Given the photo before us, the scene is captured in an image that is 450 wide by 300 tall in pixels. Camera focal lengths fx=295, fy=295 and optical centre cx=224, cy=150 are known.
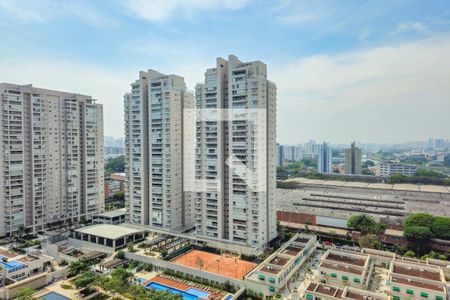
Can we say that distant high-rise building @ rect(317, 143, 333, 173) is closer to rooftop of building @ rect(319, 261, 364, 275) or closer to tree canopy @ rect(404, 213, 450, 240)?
tree canopy @ rect(404, 213, 450, 240)

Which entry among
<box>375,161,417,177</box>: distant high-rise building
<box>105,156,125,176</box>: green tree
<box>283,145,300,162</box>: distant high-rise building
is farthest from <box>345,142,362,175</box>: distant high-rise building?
<box>105,156,125,176</box>: green tree

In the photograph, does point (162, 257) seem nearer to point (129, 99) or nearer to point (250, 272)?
point (250, 272)

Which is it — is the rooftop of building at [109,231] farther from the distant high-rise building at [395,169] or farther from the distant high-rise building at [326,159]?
the distant high-rise building at [326,159]

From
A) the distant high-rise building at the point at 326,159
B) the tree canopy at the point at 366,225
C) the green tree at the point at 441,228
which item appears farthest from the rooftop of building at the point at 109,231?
the distant high-rise building at the point at 326,159

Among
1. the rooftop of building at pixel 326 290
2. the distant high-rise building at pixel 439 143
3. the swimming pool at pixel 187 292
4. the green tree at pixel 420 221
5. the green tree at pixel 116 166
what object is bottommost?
the swimming pool at pixel 187 292

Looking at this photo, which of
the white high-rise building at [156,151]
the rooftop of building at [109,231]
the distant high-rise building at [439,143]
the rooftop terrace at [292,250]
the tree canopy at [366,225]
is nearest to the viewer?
the rooftop terrace at [292,250]

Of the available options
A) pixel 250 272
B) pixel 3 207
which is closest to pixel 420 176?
pixel 250 272

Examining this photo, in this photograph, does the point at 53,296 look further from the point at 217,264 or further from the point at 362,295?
the point at 362,295
